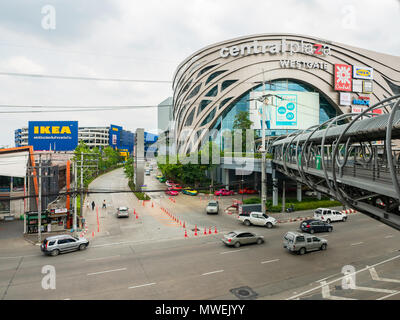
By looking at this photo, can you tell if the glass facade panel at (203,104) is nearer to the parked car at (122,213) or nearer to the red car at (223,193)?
the red car at (223,193)

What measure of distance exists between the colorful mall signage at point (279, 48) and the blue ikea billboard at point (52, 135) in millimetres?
A: 47154

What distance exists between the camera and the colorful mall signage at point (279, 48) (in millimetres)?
58969

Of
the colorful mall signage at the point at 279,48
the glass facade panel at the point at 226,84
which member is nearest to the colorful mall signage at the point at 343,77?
the colorful mall signage at the point at 279,48

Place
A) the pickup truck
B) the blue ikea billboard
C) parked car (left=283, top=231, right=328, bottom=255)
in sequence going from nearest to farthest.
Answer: parked car (left=283, top=231, right=328, bottom=255)
the blue ikea billboard
the pickup truck

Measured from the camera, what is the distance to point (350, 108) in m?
62.4

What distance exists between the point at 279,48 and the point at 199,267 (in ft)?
191

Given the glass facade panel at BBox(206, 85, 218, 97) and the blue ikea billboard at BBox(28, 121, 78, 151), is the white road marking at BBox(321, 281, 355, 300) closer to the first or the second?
the blue ikea billboard at BBox(28, 121, 78, 151)

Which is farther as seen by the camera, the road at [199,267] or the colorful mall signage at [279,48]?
the colorful mall signage at [279,48]

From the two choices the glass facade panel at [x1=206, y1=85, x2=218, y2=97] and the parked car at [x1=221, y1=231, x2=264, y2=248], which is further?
the glass facade panel at [x1=206, y1=85, x2=218, y2=97]

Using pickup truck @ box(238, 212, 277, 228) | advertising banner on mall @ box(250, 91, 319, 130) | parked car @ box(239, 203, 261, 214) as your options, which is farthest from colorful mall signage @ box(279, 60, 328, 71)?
pickup truck @ box(238, 212, 277, 228)

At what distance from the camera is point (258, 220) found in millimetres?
23625

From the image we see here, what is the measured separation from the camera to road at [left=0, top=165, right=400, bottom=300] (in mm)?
11305

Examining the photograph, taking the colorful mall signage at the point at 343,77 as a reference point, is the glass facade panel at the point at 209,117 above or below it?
below
